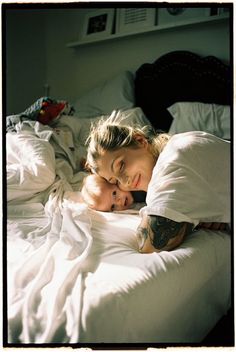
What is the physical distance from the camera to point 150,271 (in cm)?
59

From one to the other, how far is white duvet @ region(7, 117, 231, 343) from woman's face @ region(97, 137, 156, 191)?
0.37 feet

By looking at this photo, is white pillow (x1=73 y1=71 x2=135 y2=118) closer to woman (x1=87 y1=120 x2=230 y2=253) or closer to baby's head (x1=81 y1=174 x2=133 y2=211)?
baby's head (x1=81 y1=174 x2=133 y2=211)

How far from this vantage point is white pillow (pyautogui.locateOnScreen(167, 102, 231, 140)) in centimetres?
129

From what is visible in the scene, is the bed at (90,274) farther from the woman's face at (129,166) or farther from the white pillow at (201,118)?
the white pillow at (201,118)

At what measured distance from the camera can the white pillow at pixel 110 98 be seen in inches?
A: 69.0

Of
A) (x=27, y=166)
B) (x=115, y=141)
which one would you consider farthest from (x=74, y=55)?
(x=115, y=141)

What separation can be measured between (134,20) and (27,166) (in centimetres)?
102

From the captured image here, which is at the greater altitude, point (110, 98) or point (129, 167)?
point (110, 98)

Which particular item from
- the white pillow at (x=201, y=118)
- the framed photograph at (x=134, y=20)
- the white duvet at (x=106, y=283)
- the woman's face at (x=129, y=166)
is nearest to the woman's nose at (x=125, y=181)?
the woman's face at (x=129, y=166)

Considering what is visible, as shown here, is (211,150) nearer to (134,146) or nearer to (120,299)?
(134,146)

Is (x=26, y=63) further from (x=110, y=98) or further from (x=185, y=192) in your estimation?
(x=185, y=192)

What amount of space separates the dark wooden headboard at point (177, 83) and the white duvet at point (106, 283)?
2.96ft

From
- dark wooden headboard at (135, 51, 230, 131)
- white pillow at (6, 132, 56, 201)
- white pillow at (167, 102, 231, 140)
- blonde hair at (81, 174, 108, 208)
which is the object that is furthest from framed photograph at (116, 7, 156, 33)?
blonde hair at (81, 174, 108, 208)

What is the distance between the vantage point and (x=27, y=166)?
108cm
